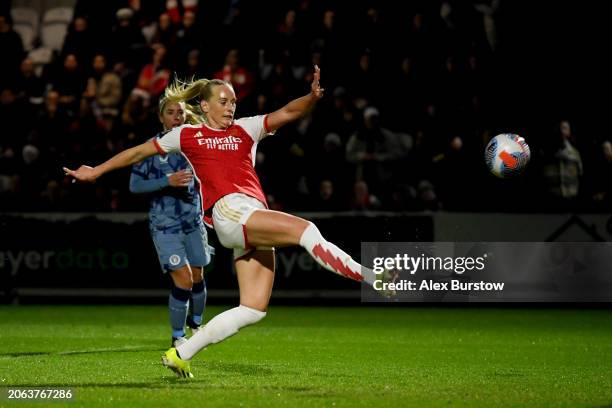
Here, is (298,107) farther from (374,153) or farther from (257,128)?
(374,153)

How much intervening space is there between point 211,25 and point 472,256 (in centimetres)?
670

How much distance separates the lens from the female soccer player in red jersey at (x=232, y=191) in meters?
7.62

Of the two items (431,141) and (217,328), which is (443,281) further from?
(217,328)

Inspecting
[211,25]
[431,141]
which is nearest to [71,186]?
[211,25]

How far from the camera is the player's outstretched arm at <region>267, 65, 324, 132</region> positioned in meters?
7.65

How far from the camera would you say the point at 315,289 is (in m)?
16.1

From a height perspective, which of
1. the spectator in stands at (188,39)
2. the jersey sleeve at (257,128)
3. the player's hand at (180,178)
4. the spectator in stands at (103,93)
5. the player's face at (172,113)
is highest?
the spectator in stands at (188,39)

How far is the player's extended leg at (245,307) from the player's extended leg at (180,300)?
85.9 inches

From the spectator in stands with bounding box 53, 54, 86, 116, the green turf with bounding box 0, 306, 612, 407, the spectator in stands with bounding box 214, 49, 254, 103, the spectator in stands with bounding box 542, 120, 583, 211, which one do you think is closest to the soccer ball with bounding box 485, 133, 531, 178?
the green turf with bounding box 0, 306, 612, 407

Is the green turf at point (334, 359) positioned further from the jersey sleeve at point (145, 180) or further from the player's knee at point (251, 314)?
the jersey sleeve at point (145, 180)

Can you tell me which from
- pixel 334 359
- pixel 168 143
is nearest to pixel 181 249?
pixel 334 359

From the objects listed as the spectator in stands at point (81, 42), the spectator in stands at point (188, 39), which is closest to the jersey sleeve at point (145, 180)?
the spectator in stands at point (188, 39)

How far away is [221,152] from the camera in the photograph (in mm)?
7949

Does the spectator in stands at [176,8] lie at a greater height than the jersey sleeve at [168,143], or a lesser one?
greater
